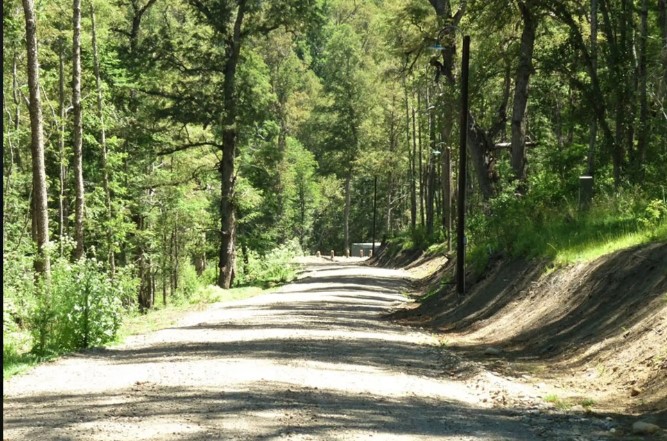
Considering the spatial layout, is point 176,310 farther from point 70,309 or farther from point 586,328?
point 586,328

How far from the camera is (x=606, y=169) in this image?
1048 inches

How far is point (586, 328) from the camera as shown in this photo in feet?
45.3

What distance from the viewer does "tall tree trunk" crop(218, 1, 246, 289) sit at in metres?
35.6

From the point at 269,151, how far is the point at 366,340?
23122 mm

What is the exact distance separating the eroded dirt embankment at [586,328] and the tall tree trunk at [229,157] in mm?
16695

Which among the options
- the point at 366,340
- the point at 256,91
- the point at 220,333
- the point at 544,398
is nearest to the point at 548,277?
the point at 366,340

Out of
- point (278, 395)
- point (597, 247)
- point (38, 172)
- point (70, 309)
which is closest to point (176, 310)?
point (38, 172)

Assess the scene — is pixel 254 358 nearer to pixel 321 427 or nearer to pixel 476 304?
pixel 321 427

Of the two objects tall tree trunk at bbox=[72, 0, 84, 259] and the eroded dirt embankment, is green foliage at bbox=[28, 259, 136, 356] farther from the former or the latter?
tall tree trunk at bbox=[72, 0, 84, 259]

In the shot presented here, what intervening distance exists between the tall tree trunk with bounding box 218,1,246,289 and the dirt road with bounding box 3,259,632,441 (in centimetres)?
1874

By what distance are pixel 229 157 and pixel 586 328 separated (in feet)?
81.7

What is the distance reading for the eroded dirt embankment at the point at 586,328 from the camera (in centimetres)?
1066

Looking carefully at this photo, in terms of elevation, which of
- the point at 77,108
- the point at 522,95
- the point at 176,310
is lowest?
the point at 176,310

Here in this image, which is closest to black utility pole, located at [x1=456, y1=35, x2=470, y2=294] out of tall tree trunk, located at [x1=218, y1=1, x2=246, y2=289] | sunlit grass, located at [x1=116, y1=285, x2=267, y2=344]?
sunlit grass, located at [x1=116, y1=285, x2=267, y2=344]
